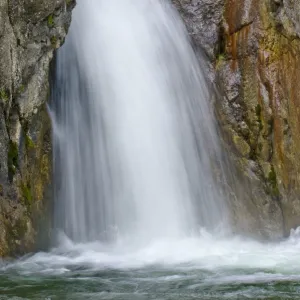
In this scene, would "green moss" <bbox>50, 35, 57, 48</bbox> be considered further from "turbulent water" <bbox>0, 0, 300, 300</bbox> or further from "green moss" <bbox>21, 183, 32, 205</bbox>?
"green moss" <bbox>21, 183, 32, 205</bbox>

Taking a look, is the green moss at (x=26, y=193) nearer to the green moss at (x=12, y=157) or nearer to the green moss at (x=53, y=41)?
the green moss at (x=12, y=157)

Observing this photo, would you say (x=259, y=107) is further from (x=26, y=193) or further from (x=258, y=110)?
(x=26, y=193)

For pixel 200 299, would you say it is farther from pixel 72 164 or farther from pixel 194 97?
pixel 194 97

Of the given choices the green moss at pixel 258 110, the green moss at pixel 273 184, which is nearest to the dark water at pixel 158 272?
the green moss at pixel 273 184

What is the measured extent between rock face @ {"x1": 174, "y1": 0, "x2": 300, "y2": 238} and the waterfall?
56 cm

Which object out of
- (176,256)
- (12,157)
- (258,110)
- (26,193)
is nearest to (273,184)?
Answer: (258,110)

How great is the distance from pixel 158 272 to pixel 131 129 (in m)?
4.58

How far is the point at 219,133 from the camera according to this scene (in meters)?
14.2

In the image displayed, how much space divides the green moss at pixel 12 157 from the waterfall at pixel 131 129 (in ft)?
5.00

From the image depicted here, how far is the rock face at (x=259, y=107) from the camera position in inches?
546

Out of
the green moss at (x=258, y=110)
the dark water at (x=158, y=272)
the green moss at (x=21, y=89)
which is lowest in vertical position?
the dark water at (x=158, y=272)

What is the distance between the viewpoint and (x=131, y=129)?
529 inches

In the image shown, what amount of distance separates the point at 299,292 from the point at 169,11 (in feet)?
30.0

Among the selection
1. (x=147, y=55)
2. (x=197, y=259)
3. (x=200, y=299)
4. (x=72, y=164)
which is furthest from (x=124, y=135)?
(x=200, y=299)
